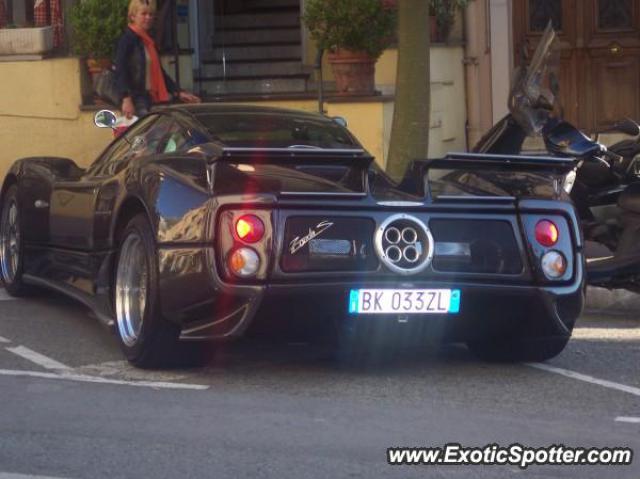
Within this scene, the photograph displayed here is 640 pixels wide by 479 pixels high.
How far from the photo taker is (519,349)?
7781mm

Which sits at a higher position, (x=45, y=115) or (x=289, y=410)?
(x=45, y=115)

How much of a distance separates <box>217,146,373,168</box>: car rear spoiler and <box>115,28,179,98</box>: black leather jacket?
5.70 m

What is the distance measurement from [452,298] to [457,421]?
83cm

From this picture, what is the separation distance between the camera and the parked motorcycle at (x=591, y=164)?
30.1ft

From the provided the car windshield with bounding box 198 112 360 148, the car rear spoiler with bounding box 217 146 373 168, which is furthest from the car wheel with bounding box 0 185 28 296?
the car rear spoiler with bounding box 217 146 373 168

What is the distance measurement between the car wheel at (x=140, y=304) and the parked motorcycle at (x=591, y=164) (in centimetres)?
290

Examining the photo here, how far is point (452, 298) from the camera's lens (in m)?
7.05

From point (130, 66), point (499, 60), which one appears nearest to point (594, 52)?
point (499, 60)

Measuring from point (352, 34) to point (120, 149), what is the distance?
5391 millimetres

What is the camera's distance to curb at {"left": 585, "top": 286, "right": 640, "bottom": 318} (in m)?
9.73

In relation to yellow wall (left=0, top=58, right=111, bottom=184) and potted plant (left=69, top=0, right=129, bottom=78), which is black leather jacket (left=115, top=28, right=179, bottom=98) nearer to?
potted plant (left=69, top=0, right=129, bottom=78)

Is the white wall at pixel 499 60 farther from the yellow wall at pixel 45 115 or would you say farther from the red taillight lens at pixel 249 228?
the red taillight lens at pixel 249 228

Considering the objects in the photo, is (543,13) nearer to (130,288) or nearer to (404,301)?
(130,288)

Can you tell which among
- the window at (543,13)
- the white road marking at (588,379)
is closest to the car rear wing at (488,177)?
the white road marking at (588,379)
